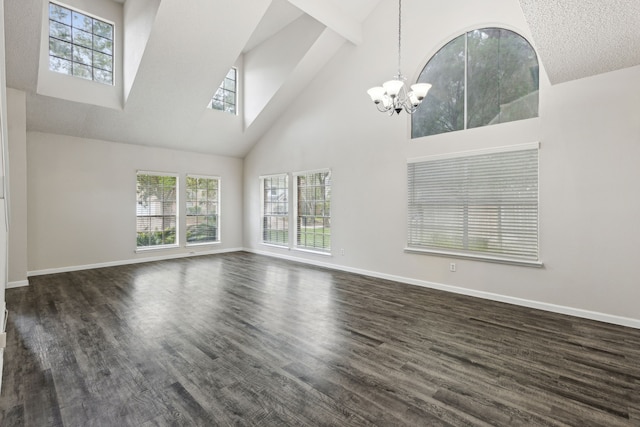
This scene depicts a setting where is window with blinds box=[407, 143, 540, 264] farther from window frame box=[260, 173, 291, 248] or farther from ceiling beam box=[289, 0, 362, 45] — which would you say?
window frame box=[260, 173, 291, 248]

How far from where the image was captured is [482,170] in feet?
14.1

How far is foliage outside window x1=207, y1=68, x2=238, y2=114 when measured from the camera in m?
7.05

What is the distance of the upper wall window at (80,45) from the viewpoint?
205 inches

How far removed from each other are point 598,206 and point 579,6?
83.5 inches

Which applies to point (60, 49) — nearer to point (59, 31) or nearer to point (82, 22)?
point (59, 31)

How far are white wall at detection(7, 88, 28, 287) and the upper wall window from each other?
94cm

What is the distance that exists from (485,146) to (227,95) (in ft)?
18.8

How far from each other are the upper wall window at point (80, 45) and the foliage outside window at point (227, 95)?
6.78 ft

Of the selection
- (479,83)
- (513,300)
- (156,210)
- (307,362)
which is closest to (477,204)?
(513,300)

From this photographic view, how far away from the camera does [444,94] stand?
15.4 ft

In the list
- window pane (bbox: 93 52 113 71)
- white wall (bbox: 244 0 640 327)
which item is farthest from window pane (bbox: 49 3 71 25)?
white wall (bbox: 244 0 640 327)

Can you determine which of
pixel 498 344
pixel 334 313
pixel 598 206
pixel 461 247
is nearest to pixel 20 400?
pixel 334 313

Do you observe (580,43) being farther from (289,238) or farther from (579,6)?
(289,238)

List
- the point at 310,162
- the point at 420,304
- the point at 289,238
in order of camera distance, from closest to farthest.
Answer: the point at 420,304 → the point at 310,162 → the point at 289,238
